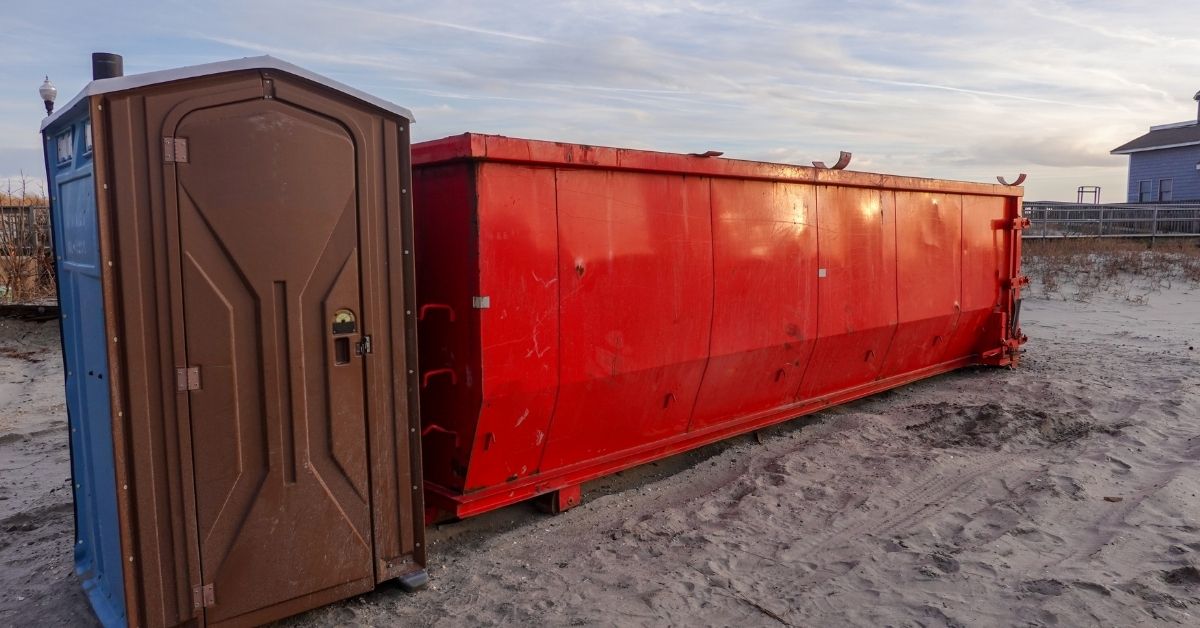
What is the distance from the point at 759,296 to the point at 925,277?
2802 millimetres

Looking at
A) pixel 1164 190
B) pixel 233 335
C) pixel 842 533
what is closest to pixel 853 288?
pixel 842 533

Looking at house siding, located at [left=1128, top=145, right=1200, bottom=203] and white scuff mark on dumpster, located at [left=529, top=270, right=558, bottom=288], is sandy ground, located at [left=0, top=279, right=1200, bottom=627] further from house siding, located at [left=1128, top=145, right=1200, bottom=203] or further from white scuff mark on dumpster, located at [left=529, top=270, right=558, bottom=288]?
house siding, located at [left=1128, top=145, right=1200, bottom=203]

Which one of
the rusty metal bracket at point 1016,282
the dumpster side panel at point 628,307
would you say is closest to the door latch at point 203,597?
the dumpster side panel at point 628,307

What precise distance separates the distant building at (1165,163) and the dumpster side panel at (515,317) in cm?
3507

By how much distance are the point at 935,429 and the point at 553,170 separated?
14.3 feet

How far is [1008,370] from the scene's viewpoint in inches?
385

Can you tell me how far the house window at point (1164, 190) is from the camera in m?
33.4

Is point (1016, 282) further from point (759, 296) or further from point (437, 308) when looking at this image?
point (437, 308)

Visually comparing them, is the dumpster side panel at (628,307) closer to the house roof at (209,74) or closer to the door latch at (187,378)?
the house roof at (209,74)

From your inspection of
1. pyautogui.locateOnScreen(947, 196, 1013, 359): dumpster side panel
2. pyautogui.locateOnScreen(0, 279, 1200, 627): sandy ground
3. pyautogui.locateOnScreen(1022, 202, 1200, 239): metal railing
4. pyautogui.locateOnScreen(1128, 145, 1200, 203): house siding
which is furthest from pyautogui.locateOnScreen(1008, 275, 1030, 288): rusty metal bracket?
pyautogui.locateOnScreen(1128, 145, 1200, 203): house siding

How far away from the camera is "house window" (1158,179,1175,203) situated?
3344 centimetres

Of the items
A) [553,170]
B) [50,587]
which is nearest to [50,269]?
[50,587]

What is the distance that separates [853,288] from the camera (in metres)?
7.31

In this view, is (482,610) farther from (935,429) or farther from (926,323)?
(926,323)
